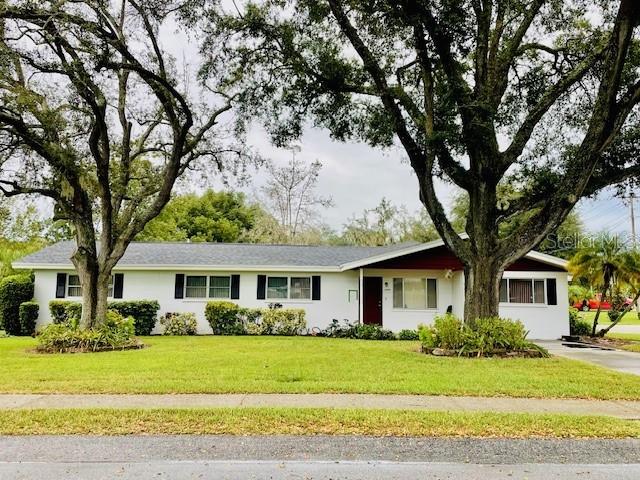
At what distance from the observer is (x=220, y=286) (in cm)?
1998

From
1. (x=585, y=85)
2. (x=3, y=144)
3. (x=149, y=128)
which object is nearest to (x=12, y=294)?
(x=3, y=144)

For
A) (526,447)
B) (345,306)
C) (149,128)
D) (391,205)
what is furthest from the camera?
(391,205)

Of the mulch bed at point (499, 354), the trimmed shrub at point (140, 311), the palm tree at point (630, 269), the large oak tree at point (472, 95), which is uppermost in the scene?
the large oak tree at point (472, 95)

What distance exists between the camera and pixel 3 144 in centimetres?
1438

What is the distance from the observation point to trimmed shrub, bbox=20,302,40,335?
61.4ft

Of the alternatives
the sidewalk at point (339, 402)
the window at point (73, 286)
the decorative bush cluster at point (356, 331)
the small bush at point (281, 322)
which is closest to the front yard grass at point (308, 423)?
the sidewalk at point (339, 402)

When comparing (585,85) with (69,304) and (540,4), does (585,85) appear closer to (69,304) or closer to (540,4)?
(540,4)

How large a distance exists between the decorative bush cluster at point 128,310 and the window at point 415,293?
909 cm

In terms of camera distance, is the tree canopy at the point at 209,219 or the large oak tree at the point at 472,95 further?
the tree canopy at the point at 209,219

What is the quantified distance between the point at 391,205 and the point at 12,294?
31478 millimetres

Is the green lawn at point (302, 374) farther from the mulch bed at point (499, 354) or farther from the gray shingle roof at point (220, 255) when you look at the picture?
the gray shingle roof at point (220, 255)

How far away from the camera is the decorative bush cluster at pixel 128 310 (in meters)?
18.5

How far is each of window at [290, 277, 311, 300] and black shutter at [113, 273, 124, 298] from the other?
6.53 m

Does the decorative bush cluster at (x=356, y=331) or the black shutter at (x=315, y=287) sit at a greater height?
the black shutter at (x=315, y=287)
